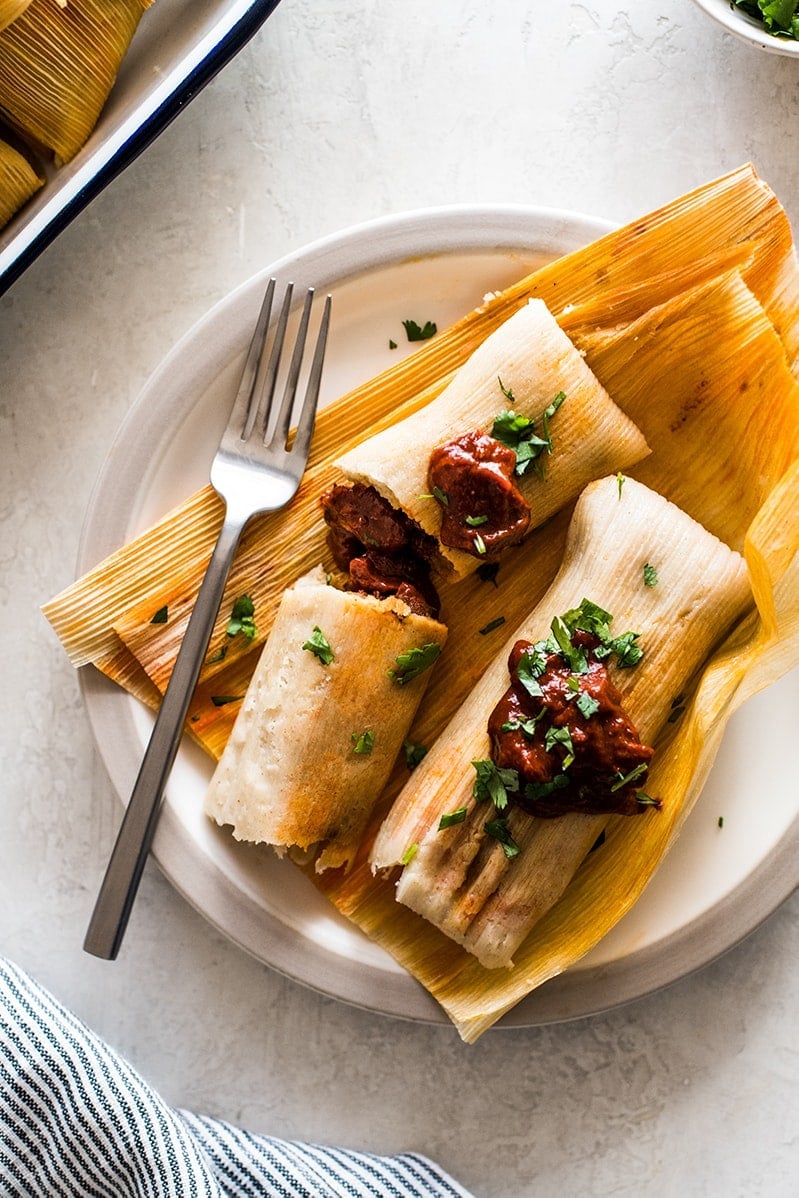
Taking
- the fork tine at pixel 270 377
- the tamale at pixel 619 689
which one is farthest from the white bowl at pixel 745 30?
the fork tine at pixel 270 377

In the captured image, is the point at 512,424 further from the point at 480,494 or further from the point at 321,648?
the point at 321,648

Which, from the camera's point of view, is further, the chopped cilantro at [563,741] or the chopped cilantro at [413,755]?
the chopped cilantro at [413,755]

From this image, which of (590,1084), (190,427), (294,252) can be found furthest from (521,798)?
(294,252)

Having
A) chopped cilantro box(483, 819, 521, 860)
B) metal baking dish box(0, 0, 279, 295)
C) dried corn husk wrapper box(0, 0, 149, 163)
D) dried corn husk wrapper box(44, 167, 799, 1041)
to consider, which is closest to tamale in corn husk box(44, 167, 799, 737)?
dried corn husk wrapper box(44, 167, 799, 1041)

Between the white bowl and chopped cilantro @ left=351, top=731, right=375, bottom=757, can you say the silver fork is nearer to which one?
chopped cilantro @ left=351, top=731, right=375, bottom=757

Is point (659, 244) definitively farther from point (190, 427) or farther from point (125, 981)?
point (125, 981)

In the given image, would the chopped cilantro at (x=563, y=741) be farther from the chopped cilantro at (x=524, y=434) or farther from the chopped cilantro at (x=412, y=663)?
the chopped cilantro at (x=524, y=434)
